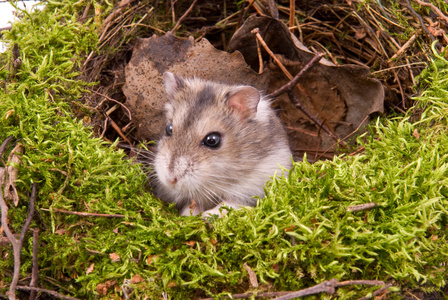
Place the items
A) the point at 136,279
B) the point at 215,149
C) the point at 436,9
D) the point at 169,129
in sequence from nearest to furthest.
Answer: the point at 136,279 < the point at 215,149 < the point at 169,129 < the point at 436,9

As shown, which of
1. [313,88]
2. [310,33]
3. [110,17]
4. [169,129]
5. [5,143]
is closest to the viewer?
[5,143]

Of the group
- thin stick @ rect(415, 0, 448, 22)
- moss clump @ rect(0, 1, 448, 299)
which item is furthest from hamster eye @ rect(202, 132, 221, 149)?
thin stick @ rect(415, 0, 448, 22)

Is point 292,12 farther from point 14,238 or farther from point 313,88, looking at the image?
point 14,238

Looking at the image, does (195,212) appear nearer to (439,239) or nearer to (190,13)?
(439,239)

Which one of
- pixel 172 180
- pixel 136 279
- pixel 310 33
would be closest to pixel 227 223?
pixel 136 279

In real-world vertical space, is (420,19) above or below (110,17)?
above

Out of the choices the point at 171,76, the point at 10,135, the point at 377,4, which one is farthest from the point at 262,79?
the point at 10,135
